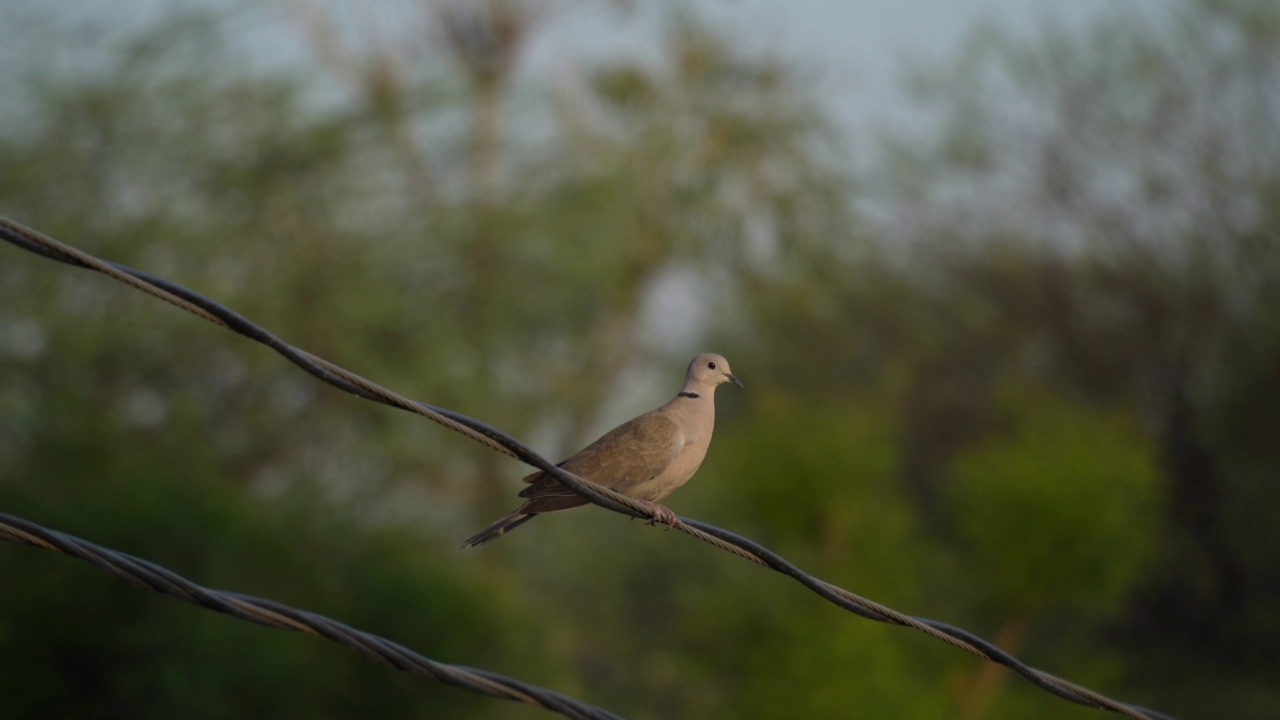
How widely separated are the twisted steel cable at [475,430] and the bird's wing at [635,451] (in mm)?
1138

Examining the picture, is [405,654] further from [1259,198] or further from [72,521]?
[1259,198]

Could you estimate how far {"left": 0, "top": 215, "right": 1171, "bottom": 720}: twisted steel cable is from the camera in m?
2.44

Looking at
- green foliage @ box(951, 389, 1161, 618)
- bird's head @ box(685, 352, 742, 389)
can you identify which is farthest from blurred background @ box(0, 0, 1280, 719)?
bird's head @ box(685, 352, 742, 389)

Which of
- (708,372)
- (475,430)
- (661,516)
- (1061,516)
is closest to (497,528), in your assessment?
(661,516)

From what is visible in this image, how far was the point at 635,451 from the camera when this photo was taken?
16.5 ft

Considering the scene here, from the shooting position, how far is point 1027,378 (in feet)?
82.8

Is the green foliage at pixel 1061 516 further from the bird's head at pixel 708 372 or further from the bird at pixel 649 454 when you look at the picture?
the bird at pixel 649 454

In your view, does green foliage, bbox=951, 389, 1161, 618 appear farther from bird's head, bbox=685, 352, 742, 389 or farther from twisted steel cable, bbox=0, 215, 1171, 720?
twisted steel cable, bbox=0, 215, 1171, 720

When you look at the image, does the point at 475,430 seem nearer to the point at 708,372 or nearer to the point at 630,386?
the point at 708,372

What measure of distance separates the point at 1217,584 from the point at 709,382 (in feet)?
67.4

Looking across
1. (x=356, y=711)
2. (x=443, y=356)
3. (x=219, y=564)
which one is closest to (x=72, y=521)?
(x=219, y=564)

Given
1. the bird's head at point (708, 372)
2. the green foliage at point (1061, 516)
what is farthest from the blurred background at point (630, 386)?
the bird's head at point (708, 372)

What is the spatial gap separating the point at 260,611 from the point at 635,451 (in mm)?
2420

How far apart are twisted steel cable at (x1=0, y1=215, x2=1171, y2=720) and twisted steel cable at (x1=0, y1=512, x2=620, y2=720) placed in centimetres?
43
